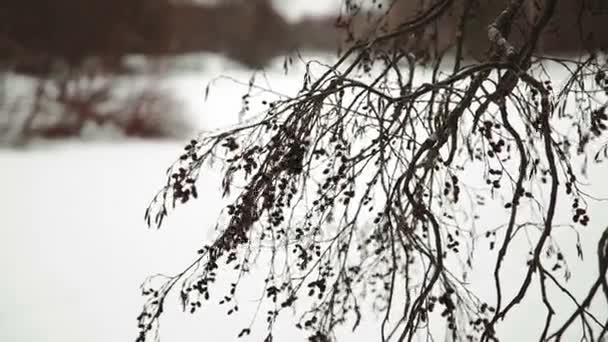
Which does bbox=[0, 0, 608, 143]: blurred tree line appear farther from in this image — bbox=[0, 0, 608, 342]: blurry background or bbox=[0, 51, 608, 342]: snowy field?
Result: bbox=[0, 51, 608, 342]: snowy field

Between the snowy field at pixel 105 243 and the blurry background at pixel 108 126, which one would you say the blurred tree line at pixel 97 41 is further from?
the snowy field at pixel 105 243

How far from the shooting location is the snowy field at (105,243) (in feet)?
7.54

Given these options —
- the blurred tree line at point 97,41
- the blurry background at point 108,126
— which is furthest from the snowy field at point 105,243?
the blurred tree line at point 97,41

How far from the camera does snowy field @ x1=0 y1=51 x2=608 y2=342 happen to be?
2297 millimetres

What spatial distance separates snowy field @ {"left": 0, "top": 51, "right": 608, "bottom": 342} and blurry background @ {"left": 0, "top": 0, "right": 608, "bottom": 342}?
0.4 inches

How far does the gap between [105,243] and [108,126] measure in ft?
8.20

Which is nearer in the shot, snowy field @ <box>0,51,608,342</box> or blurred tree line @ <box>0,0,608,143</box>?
snowy field @ <box>0,51,608,342</box>

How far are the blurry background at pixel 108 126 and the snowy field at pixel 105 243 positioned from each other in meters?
0.01

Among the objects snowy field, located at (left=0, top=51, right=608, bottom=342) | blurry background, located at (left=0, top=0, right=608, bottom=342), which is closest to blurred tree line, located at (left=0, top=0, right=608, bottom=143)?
blurry background, located at (left=0, top=0, right=608, bottom=342)

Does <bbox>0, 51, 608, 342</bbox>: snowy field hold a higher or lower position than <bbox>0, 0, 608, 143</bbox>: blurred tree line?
lower

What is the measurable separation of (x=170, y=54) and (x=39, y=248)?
9.93 feet

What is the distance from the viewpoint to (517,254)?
8.22ft

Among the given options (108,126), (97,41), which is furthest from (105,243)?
(97,41)

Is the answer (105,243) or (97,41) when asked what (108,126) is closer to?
(97,41)
